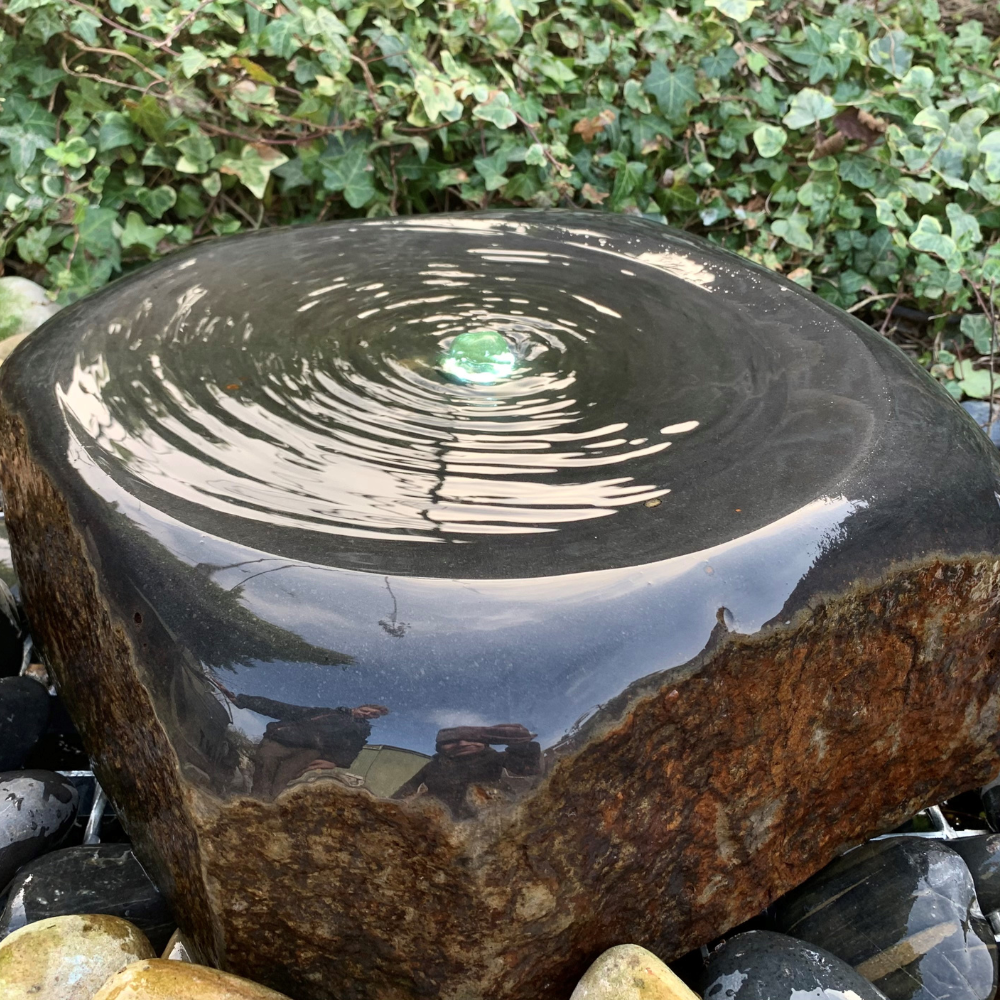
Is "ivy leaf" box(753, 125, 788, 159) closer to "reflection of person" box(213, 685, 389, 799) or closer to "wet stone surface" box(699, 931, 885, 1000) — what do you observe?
"wet stone surface" box(699, 931, 885, 1000)

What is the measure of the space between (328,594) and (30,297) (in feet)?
8.85

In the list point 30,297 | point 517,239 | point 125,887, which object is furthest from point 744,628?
point 30,297

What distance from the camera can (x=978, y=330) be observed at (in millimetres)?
3758

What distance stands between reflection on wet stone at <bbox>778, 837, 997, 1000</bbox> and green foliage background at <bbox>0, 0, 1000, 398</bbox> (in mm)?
2244

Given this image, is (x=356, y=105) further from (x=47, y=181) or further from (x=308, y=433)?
(x=308, y=433)

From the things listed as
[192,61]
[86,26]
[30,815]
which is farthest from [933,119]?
[30,815]

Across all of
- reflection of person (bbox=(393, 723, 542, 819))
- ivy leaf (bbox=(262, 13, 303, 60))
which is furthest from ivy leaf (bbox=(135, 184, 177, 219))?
reflection of person (bbox=(393, 723, 542, 819))

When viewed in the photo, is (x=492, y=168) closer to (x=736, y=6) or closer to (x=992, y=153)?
(x=736, y=6)

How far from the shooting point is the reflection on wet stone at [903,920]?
5.93 ft

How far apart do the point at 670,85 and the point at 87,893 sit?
3205mm

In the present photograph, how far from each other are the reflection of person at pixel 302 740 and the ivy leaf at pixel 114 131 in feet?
9.21

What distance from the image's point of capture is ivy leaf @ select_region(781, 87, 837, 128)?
3713mm

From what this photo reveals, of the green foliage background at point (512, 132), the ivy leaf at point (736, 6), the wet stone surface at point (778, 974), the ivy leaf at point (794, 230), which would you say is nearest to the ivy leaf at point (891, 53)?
the green foliage background at point (512, 132)

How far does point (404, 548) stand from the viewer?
59.5 inches
